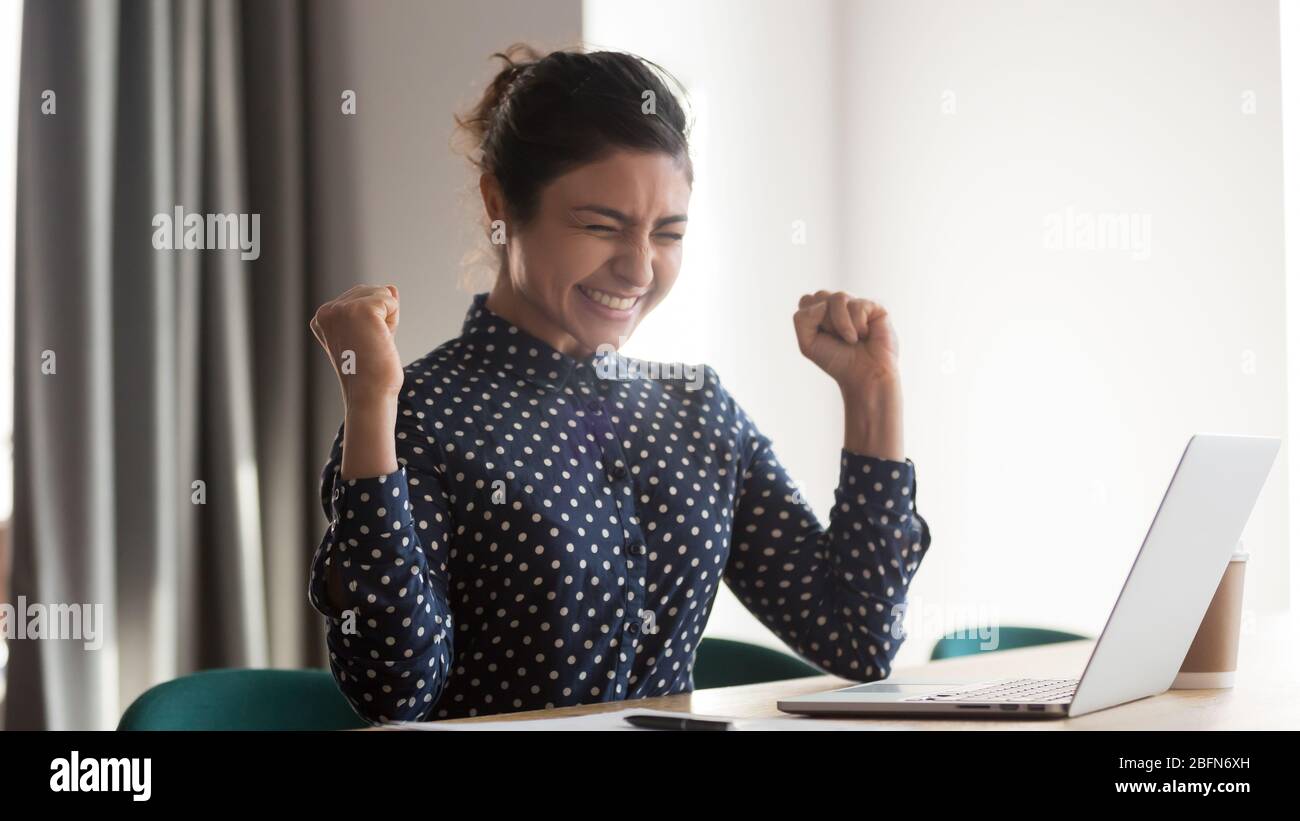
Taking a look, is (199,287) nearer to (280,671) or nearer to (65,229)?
(65,229)

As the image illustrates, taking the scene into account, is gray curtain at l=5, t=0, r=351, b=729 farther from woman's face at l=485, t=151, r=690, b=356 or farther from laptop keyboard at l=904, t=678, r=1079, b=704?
laptop keyboard at l=904, t=678, r=1079, b=704

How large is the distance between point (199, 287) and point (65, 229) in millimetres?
282

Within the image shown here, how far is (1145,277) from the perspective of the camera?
2760 millimetres

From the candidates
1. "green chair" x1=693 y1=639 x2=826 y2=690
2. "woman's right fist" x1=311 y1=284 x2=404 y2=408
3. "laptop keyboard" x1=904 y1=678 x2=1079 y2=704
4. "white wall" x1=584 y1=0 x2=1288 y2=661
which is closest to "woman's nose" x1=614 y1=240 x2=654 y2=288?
"woman's right fist" x1=311 y1=284 x2=404 y2=408

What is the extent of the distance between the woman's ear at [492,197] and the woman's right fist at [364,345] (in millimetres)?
373

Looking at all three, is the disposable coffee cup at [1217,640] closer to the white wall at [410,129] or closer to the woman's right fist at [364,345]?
the woman's right fist at [364,345]

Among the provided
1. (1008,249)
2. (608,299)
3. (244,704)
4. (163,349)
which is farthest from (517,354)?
(1008,249)

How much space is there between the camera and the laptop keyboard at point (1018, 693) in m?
0.88

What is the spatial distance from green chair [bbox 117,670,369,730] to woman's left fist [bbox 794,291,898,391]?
656 millimetres

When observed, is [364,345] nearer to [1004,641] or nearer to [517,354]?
[517,354]

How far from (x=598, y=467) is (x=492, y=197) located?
34 cm

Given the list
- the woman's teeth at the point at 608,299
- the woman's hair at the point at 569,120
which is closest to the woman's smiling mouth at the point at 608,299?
the woman's teeth at the point at 608,299

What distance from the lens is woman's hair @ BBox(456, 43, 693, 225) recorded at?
1.31 meters

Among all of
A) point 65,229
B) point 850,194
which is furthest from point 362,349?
point 850,194
